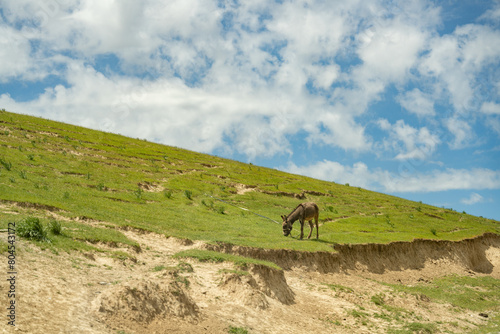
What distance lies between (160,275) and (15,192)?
1574 centimetres

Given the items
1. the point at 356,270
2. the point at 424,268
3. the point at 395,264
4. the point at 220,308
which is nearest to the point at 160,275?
the point at 220,308

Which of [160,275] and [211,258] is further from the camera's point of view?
[211,258]

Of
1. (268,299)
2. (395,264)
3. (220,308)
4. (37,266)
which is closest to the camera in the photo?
(37,266)

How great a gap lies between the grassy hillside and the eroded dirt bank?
106 centimetres

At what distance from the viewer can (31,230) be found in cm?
1758

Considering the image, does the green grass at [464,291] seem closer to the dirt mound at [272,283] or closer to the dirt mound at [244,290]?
the dirt mound at [272,283]

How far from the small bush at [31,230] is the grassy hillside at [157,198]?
25.1 inches

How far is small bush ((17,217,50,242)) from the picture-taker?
56.9 ft

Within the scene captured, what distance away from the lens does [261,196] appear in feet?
179

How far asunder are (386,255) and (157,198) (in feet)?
78.6

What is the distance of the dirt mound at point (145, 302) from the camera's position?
13.5 m

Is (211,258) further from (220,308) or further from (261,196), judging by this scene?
(261,196)

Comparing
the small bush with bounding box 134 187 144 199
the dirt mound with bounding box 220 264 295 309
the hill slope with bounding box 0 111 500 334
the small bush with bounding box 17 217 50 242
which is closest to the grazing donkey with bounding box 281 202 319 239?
the hill slope with bounding box 0 111 500 334

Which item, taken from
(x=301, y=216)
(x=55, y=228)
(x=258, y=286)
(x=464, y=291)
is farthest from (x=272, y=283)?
(x=464, y=291)
